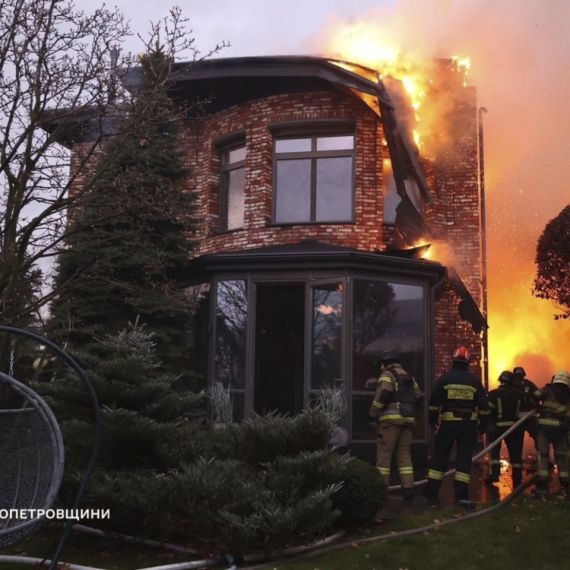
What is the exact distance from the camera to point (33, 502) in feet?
19.0

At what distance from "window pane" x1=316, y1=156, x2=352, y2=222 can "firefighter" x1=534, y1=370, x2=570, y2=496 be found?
594cm

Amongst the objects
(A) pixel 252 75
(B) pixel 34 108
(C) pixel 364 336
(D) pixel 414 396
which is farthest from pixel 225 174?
(D) pixel 414 396

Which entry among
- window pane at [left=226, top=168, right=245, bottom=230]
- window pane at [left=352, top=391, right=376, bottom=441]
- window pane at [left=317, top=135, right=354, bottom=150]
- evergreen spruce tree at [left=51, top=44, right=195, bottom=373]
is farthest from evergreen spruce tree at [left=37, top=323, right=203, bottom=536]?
window pane at [left=317, top=135, right=354, bottom=150]

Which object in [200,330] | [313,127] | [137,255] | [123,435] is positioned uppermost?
[313,127]

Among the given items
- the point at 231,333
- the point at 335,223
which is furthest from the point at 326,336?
the point at 335,223

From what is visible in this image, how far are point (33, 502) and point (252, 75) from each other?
35.0 ft

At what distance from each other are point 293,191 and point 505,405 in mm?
6276

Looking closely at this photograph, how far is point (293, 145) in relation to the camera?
15086mm

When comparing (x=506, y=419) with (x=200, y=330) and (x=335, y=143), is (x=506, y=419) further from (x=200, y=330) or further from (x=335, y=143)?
(x=335, y=143)

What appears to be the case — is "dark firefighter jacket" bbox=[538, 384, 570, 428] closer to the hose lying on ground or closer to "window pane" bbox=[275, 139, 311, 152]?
the hose lying on ground

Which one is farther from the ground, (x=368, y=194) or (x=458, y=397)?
(x=368, y=194)

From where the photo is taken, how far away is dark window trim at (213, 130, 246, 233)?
15.6 metres

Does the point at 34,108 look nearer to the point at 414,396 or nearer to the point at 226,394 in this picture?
the point at 226,394

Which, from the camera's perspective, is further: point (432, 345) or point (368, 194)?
point (368, 194)
